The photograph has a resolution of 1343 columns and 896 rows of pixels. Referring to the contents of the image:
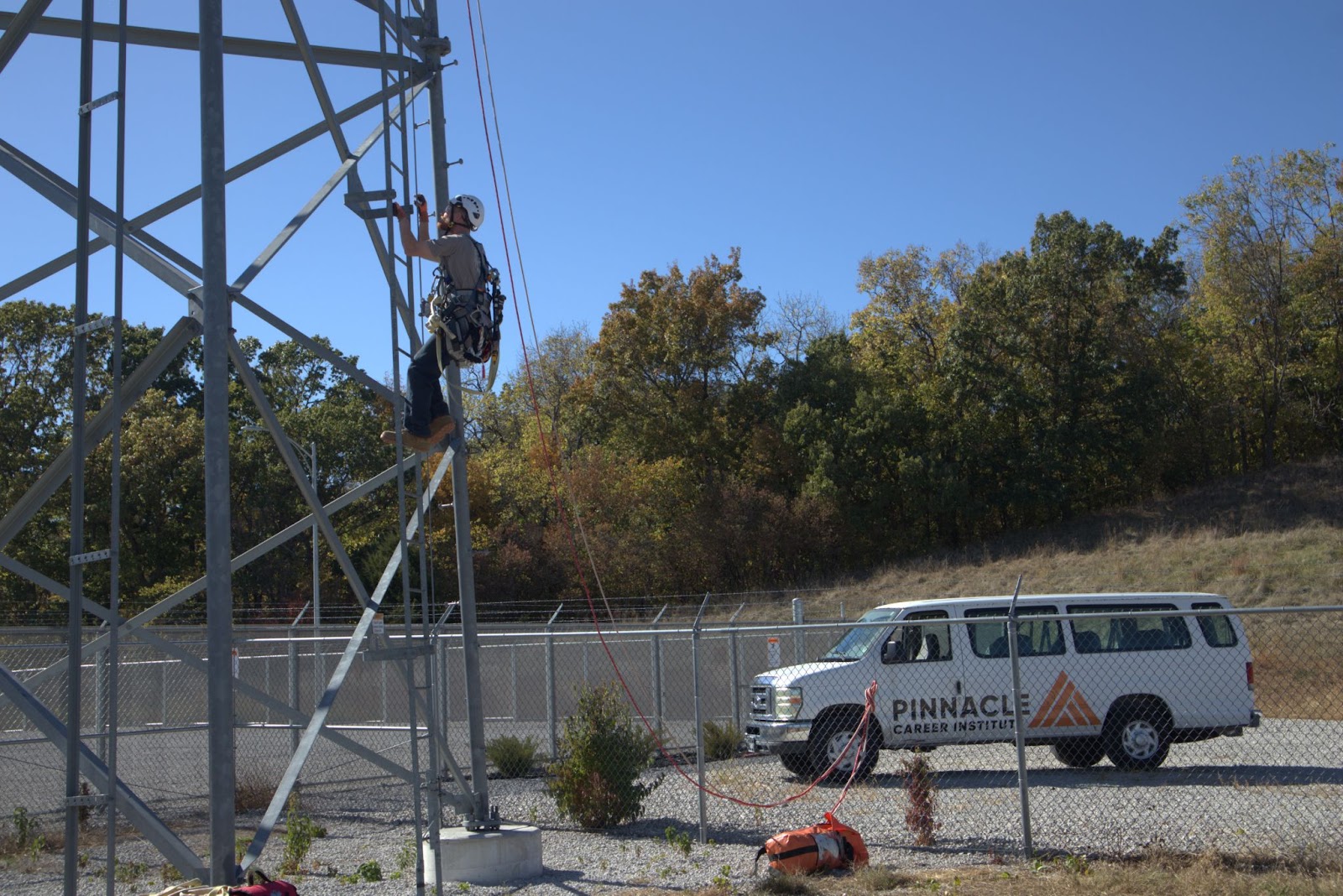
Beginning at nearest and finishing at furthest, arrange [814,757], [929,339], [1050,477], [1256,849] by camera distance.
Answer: [1256,849] < [814,757] < [1050,477] < [929,339]

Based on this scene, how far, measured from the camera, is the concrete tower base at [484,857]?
8844 millimetres

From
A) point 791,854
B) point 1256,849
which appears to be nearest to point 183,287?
point 791,854

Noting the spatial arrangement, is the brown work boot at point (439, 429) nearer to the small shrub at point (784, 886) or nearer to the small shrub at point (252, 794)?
the small shrub at point (784, 886)

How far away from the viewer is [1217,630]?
14.5m

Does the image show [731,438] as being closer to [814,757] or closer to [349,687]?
[349,687]

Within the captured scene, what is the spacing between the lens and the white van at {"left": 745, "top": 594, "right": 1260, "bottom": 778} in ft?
44.6

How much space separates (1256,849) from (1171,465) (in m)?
47.1

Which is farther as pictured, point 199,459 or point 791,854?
point 199,459

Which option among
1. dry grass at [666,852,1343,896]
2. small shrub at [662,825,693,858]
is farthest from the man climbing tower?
small shrub at [662,825,693,858]

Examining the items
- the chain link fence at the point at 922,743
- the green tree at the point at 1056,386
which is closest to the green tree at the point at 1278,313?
the green tree at the point at 1056,386

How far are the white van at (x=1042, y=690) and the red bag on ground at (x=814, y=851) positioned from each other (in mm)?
4313

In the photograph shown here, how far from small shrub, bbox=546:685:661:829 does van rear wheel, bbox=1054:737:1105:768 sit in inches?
226

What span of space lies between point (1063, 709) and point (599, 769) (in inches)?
227

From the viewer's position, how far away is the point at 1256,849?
8656mm
